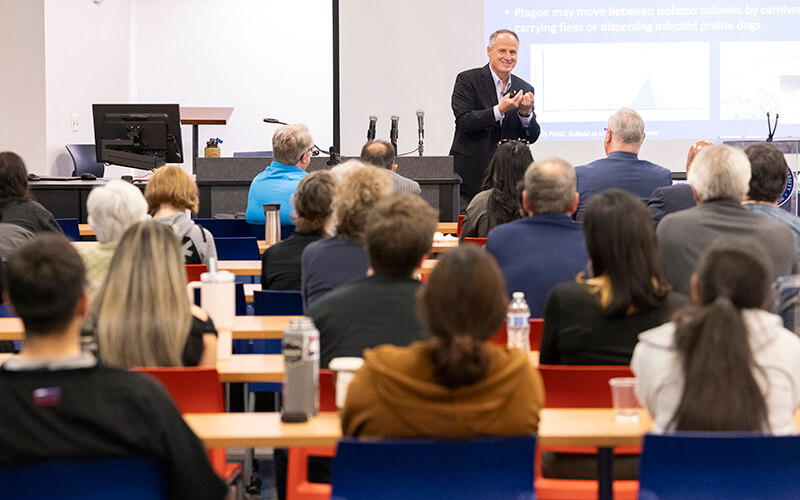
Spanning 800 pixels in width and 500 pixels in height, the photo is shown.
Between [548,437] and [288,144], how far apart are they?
4040mm

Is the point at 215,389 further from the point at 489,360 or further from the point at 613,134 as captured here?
the point at 613,134

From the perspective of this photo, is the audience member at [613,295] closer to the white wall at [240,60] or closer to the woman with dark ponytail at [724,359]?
the woman with dark ponytail at [724,359]

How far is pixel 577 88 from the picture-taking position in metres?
9.03

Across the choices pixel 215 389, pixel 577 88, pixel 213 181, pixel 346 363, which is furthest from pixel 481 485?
pixel 577 88

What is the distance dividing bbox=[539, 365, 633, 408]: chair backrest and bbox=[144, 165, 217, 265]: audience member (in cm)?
236

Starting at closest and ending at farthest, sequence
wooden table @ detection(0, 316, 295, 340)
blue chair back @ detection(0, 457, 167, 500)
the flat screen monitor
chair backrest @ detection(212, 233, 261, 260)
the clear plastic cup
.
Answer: blue chair back @ detection(0, 457, 167, 500)
the clear plastic cup
wooden table @ detection(0, 316, 295, 340)
chair backrest @ detection(212, 233, 261, 260)
the flat screen monitor

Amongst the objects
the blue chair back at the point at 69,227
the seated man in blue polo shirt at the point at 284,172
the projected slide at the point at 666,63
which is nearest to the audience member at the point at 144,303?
the seated man in blue polo shirt at the point at 284,172

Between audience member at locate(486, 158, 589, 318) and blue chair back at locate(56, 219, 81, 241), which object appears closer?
audience member at locate(486, 158, 589, 318)

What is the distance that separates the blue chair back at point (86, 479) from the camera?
1.78 metres

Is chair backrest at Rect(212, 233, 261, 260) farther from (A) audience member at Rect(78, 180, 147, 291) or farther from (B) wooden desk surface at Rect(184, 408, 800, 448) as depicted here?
(B) wooden desk surface at Rect(184, 408, 800, 448)

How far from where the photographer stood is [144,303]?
257cm

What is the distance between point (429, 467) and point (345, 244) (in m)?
1.73

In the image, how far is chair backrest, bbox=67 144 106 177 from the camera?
9.55 meters

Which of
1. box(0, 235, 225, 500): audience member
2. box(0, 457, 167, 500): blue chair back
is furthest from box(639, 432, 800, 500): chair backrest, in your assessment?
box(0, 457, 167, 500): blue chair back
